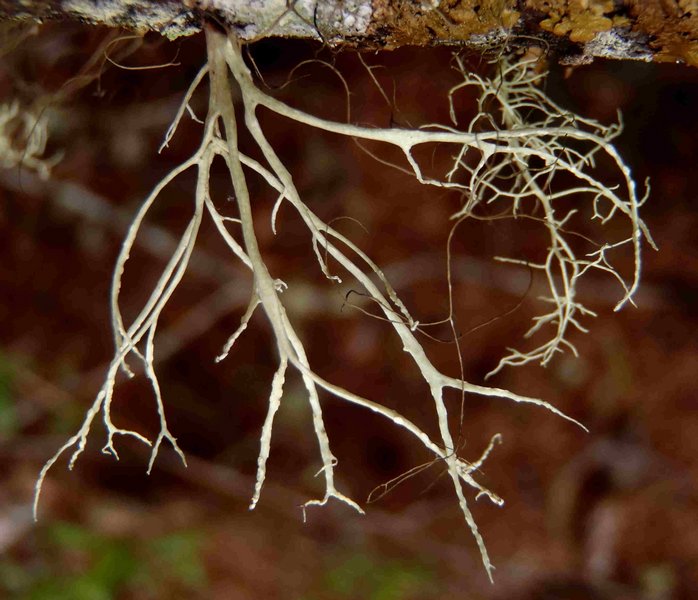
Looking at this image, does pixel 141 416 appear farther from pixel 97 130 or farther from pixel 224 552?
pixel 97 130

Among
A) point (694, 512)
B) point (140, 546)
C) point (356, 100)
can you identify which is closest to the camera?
point (356, 100)

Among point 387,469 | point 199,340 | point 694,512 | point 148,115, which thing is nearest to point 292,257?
point 199,340

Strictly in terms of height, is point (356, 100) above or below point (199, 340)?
above

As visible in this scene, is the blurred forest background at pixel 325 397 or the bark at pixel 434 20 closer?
the bark at pixel 434 20

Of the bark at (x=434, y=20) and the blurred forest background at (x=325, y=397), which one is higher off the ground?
the bark at (x=434, y=20)

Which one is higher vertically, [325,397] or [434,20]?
[434,20]
